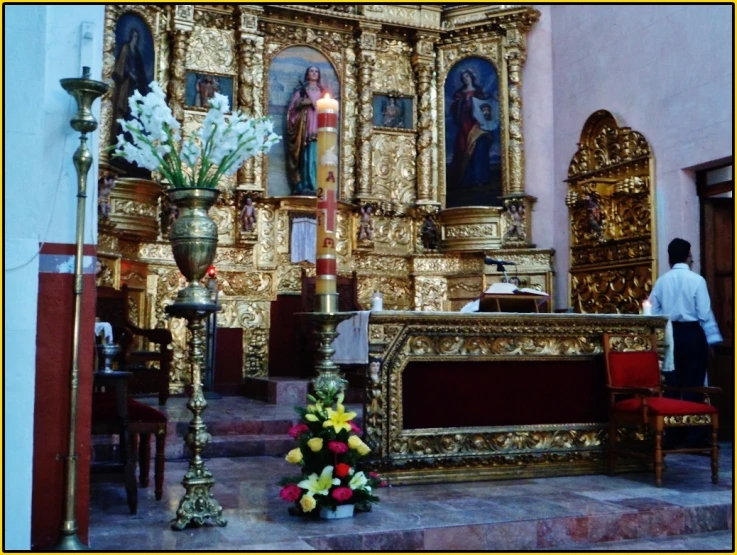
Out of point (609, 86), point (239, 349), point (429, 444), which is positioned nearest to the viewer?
point (429, 444)

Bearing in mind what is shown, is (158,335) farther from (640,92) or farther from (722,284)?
(640,92)

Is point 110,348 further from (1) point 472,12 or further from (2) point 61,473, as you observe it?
(1) point 472,12

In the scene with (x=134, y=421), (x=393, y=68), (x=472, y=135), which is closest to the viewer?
(x=134, y=421)

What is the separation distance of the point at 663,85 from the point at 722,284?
2.11 m

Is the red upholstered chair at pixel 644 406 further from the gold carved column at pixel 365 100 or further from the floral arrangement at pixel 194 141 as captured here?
the gold carved column at pixel 365 100

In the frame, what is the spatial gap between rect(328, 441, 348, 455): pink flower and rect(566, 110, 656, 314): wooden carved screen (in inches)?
203

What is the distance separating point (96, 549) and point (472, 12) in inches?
362

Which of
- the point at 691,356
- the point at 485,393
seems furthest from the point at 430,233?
the point at 485,393

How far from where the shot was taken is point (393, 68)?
10828 millimetres

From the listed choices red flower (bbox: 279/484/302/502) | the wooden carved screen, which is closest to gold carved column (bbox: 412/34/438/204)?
the wooden carved screen

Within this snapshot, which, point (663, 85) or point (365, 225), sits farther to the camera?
point (365, 225)

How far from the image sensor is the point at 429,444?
191 inches

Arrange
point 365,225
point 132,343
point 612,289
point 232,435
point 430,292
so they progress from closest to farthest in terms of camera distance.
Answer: point 232,435 → point 132,343 → point 612,289 → point 365,225 → point 430,292

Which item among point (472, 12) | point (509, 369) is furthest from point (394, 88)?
point (509, 369)
